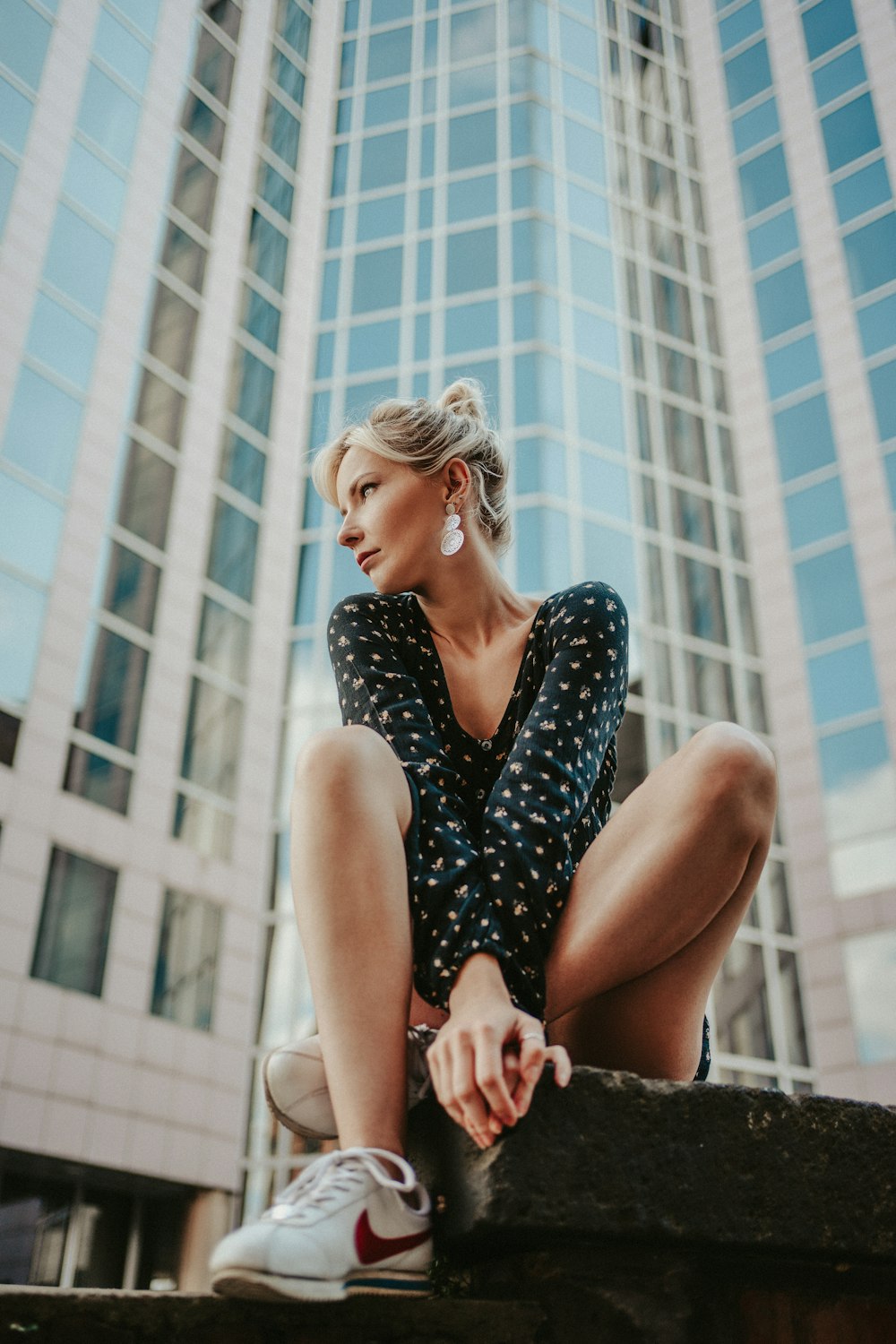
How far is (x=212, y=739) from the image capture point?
1670 cm

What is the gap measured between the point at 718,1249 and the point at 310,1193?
51 cm

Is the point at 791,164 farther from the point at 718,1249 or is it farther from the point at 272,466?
the point at 718,1249

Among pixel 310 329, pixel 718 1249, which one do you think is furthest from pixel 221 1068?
pixel 718 1249

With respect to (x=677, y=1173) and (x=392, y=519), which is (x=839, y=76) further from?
(x=677, y=1173)

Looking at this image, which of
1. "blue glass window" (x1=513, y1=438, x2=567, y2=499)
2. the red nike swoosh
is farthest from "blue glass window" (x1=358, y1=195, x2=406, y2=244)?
the red nike swoosh

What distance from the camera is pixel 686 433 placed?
20.8 m

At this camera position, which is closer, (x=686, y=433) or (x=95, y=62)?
(x=95, y=62)

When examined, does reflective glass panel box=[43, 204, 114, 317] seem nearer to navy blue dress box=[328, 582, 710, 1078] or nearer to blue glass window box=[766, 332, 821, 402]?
blue glass window box=[766, 332, 821, 402]

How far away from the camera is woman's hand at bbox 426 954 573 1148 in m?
1.35

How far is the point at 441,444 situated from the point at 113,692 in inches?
541

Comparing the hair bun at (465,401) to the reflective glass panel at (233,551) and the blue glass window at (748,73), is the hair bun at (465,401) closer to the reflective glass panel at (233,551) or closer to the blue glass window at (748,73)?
the reflective glass panel at (233,551)

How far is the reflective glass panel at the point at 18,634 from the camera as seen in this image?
46.2 feet

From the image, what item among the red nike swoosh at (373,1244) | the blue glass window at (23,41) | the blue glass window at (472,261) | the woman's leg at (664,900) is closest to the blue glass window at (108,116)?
the blue glass window at (23,41)

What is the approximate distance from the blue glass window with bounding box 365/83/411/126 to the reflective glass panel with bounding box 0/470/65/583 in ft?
39.6
